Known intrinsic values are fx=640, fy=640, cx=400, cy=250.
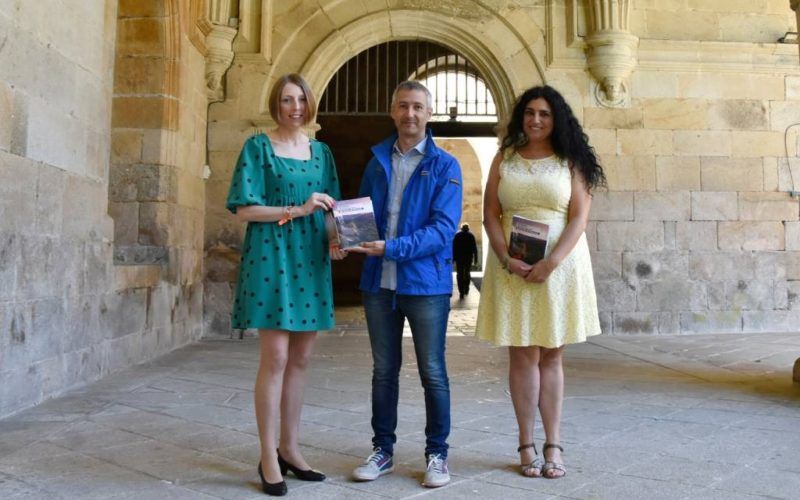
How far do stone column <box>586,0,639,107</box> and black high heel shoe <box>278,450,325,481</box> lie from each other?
585 centimetres

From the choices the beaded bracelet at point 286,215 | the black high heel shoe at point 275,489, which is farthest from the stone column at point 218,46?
the black high heel shoe at point 275,489

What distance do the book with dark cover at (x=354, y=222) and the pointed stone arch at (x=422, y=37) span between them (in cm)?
514

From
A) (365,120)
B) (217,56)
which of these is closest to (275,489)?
(217,56)

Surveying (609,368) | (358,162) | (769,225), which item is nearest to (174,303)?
(609,368)

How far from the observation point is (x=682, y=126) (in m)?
7.18

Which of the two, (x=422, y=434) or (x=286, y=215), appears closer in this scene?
(x=286, y=215)

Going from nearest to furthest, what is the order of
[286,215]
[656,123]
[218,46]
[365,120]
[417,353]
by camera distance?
[286,215] < [417,353] < [218,46] < [656,123] < [365,120]

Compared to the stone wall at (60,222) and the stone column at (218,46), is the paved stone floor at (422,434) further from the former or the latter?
the stone column at (218,46)

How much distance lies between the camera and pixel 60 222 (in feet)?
12.9

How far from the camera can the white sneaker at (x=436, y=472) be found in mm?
2365

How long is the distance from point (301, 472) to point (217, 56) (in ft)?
17.9

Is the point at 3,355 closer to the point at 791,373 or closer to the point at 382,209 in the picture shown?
the point at 382,209

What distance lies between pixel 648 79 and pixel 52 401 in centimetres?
654

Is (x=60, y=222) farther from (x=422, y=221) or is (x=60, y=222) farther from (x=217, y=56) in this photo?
(x=217, y=56)
